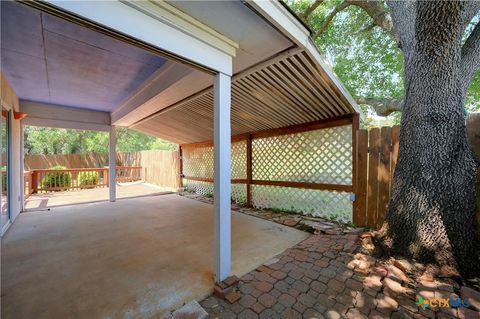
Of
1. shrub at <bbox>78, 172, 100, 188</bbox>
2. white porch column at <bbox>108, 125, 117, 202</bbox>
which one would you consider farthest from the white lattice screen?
shrub at <bbox>78, 172, 100, 188</bbox>

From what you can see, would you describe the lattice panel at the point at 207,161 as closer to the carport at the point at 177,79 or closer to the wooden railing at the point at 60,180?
the carport at the point at 177,79

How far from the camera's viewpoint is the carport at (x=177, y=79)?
164cm

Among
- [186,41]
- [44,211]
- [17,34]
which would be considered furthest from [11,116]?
[186,41]

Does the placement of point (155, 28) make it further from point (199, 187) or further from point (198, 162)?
point (199, 187)

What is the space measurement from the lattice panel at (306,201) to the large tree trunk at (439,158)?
56.0 inches

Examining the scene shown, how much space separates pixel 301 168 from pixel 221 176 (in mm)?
2857

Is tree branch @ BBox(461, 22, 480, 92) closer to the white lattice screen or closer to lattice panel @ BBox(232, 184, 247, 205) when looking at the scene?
the white lattice screen

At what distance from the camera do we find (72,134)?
45.9 feet

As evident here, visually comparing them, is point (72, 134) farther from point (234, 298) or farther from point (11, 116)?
point (234, 298)

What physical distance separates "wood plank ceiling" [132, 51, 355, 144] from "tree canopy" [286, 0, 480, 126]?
318 centimetres

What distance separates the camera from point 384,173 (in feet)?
10.5

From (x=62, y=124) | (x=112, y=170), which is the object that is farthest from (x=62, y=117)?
(x=112, y=170)

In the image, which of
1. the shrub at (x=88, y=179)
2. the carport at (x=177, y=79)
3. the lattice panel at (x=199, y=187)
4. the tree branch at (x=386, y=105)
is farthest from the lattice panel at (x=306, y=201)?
the shrub at (x=88, y=179)

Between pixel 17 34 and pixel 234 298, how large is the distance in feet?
11.8
